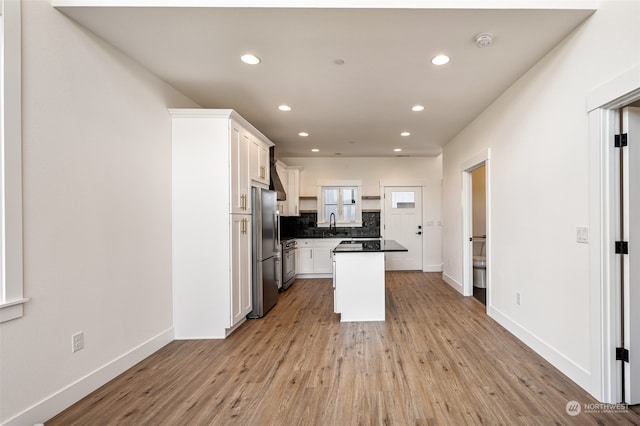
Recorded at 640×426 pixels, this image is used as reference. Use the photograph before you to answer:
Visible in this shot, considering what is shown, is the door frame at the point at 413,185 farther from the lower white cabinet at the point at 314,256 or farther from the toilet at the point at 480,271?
the toilet at the point at 480,271

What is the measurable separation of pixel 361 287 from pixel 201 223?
1975 millimetres

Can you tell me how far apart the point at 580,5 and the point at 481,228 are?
15.7 ft

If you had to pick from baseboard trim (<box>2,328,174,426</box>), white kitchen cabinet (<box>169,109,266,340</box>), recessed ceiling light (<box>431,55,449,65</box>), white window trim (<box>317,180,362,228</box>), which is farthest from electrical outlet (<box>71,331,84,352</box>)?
white window trim (<box>317,180,362,228</box>)

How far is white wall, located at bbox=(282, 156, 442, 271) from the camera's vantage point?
264 inches

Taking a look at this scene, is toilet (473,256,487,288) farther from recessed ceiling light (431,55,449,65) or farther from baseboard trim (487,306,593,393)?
recessed ceiling light (431,55,449,65)

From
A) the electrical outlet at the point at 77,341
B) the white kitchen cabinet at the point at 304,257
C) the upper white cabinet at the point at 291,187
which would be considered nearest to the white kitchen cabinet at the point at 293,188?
the upper white cabinet at the point at 291,187

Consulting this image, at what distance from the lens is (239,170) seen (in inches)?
129

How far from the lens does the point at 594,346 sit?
1.98 meters

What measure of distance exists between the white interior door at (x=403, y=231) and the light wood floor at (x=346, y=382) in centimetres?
326

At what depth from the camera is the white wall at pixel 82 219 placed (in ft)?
5.72

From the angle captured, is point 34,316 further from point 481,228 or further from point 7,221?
point 481,228

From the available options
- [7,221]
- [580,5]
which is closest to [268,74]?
[7,221]

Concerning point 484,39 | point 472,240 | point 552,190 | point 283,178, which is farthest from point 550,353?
point 283,178
